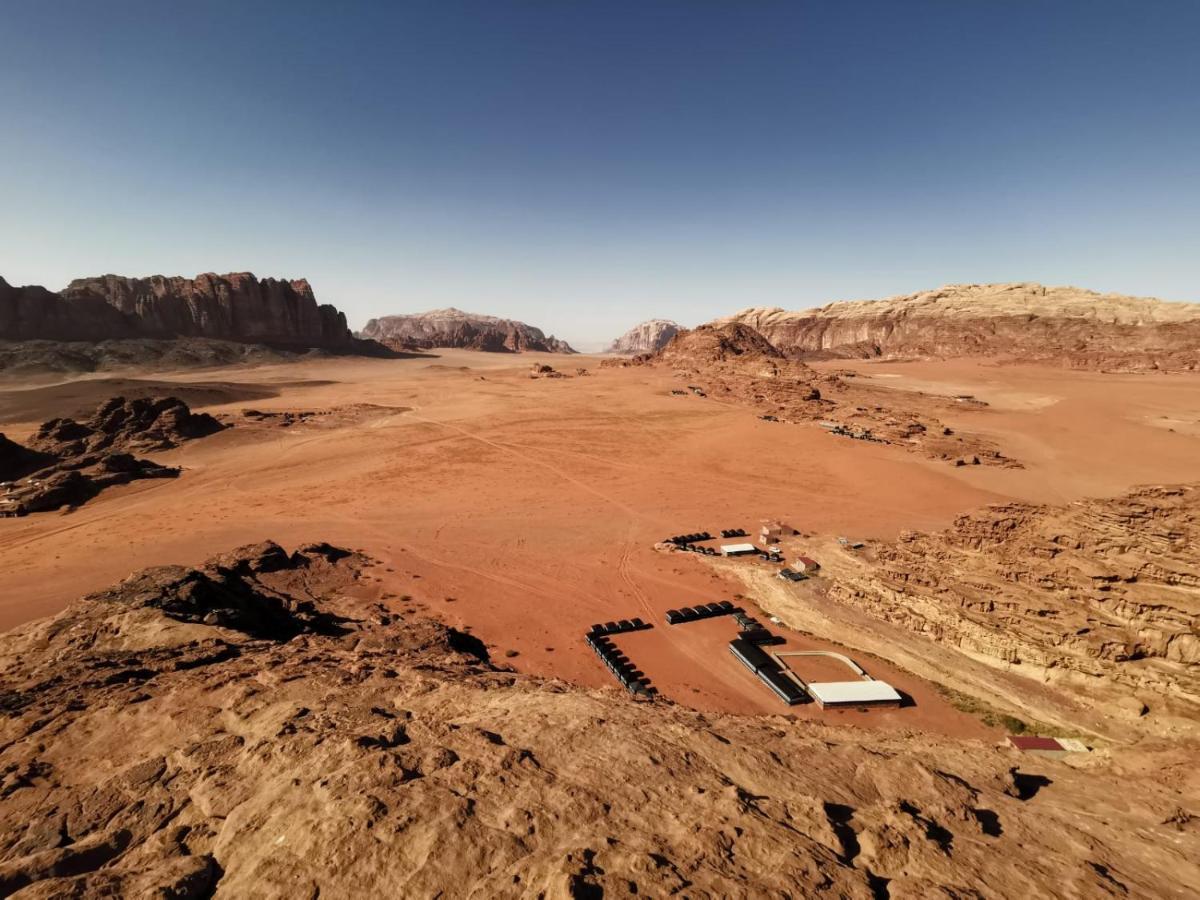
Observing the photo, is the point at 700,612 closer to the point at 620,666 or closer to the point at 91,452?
the point at 620,666

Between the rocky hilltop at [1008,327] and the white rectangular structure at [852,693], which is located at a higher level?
the rocky hilltop at [1008,327]

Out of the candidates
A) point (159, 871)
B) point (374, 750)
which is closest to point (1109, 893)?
point (374, 750)

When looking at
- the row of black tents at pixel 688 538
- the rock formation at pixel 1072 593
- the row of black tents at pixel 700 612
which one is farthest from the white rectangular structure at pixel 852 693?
the row of black tents at pixel 688 538

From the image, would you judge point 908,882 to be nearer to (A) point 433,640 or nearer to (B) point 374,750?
(B) point 374,750

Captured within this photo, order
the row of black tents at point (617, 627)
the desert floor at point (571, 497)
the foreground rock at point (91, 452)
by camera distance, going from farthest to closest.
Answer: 1. the foreground rock at point (91, 452)
2. the desert floor at point (571, 497)
3. the row of black tents at point (617, 627)

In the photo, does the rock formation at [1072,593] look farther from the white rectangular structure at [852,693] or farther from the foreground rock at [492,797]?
the white rectangular structure at [852,693]

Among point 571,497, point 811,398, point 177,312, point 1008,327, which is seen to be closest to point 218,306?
point 177,312

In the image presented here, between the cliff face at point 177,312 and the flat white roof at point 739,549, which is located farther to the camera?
the cliff face at point 177,312
